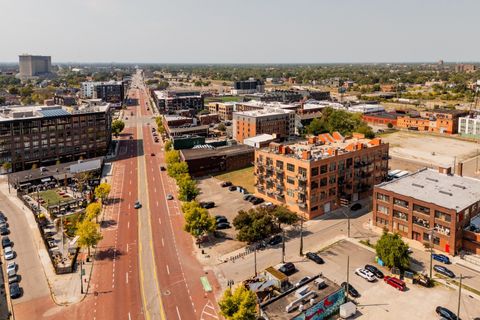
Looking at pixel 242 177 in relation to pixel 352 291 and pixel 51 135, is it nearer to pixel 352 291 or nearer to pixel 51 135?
pixel 352 291

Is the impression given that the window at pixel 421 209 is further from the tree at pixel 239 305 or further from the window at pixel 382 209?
the tree at pixel 239 305

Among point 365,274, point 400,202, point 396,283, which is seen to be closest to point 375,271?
point 365,274

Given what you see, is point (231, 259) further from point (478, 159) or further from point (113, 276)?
point (478, 159)

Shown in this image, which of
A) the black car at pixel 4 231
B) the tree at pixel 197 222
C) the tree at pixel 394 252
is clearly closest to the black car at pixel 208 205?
the tree at pixel 197 222

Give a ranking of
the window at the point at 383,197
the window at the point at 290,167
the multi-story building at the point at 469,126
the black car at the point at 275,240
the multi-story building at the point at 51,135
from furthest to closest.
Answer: the multi-story building at the point at 469,126
the multi-story building at the point at 51,135
the window at the point at 290,167
the window at the point at 383,197
the black car at the point at 275,240

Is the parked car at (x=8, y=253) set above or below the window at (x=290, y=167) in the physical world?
below

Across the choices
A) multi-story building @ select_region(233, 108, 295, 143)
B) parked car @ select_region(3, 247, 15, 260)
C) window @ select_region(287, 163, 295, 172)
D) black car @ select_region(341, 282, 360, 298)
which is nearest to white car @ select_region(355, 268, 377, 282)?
black car @ select_region(341, 282, 360, 298)

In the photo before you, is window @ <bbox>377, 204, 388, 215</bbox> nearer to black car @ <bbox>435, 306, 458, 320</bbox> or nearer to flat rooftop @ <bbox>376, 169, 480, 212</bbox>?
flat rooftop @ <bbox>376, 169, 480, 212</bbox>

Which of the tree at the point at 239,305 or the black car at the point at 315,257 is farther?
the black car at the point at 315,257
